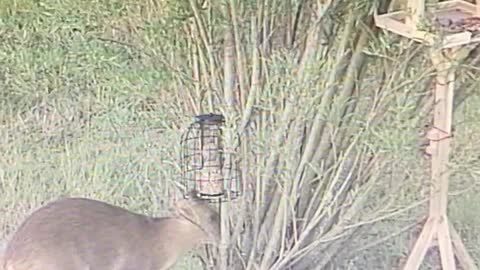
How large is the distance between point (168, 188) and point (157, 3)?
818 millimetres

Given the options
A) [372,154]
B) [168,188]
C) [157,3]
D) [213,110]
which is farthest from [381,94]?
[168,188]

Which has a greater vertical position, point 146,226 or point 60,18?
point 60,18

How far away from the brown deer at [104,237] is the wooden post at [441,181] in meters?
0.69

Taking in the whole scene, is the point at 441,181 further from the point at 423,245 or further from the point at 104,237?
the point at 104,237

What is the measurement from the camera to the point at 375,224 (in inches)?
137

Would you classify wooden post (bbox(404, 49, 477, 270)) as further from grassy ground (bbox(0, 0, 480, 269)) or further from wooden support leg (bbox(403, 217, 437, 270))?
grassy ground (bbox(0, 0, 480, 269))

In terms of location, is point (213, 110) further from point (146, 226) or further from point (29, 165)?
point (29, 165)

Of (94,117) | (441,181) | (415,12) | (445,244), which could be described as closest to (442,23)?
(415,12)

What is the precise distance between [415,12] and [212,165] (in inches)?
32.9

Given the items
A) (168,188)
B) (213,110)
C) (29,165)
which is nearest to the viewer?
(213,110)

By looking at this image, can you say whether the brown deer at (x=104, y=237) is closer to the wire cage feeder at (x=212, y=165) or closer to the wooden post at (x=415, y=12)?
the wire cage feeder at (x=212, y=165)

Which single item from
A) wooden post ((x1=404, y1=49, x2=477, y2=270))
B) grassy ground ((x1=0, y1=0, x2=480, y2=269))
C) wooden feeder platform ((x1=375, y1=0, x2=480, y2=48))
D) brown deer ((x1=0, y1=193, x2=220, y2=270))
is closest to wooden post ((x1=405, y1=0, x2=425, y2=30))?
wooden feeder platform ((x1=375, y1=0, x2=480, y2=48))

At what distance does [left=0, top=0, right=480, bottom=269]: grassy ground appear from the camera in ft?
11.0

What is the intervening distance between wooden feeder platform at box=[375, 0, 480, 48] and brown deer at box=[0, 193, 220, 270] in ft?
2.73
